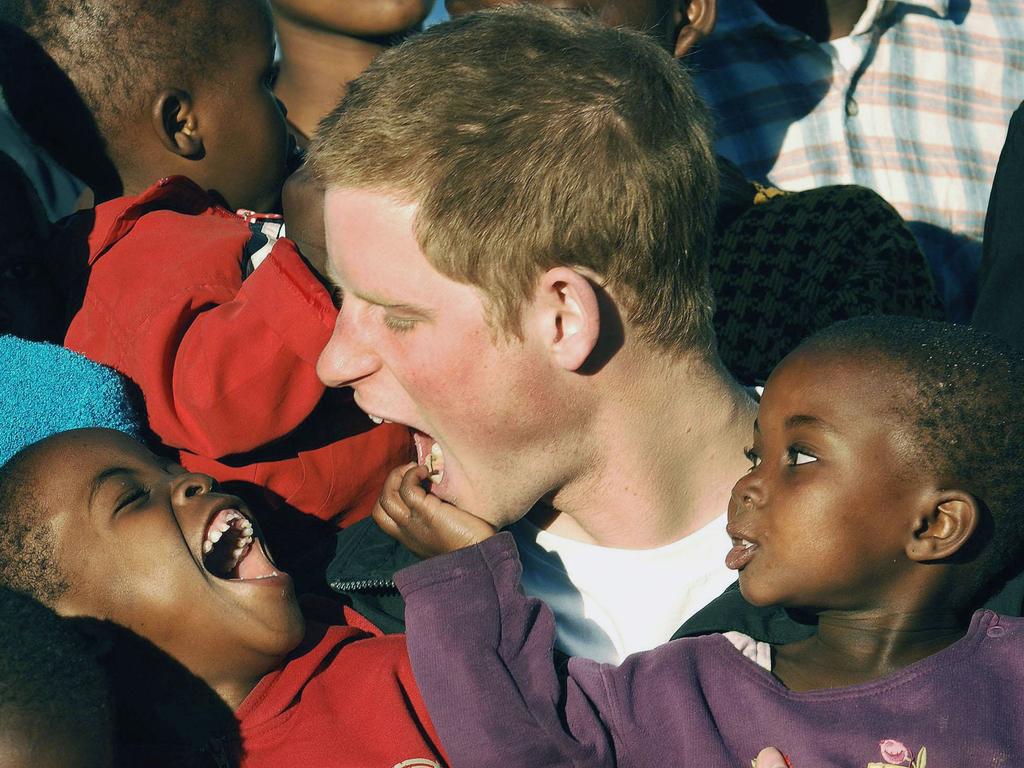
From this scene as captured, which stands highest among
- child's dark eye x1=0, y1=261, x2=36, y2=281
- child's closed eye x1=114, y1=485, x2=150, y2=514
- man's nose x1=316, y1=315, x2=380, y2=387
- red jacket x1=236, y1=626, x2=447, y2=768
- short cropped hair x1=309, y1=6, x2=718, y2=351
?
short cropped hair x1=309, y1=6, x2=718, y2=351

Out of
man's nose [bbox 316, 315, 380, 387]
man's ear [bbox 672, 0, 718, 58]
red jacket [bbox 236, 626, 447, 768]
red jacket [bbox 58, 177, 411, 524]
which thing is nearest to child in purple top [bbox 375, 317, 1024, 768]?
red jacket [bbox 236, 626, 447, 768]

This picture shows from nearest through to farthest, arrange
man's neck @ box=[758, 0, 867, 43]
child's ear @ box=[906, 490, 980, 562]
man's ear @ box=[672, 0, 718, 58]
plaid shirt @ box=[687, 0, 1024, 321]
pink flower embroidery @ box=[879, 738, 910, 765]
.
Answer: pink flower embroidery @ box=[879, 738, 910, 765], child's ear @ box=[906, 490, 980, 562], man's ear @ box=[672, 0, 718, 58], plaid shirt @ box=[687, 0, 1024, 321], man's neck @ box=[758, 0, 867, 43]

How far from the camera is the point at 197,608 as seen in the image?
7.57 ft

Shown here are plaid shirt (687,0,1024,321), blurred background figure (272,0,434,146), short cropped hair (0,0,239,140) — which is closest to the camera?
short cropped hair (0,0,239,140)

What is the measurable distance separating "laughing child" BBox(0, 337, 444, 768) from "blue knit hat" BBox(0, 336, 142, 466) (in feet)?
0.54

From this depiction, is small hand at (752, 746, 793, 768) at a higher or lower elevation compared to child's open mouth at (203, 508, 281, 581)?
higher

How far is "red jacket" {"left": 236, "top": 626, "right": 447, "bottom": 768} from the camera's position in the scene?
7.18ft

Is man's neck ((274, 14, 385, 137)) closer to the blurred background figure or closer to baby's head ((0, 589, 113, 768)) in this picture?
the blurred background figure

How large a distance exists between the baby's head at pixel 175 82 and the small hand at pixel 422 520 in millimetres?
1260

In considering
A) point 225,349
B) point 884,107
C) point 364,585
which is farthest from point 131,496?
point 884,107

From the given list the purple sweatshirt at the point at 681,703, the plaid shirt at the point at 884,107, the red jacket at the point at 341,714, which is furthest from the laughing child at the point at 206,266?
the plaid shirt at the point at 884,107

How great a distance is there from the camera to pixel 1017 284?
2.89 metres

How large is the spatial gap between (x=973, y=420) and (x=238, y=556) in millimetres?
1455

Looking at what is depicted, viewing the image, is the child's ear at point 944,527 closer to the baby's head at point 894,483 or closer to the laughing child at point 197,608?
the baby's head at point 894,483
